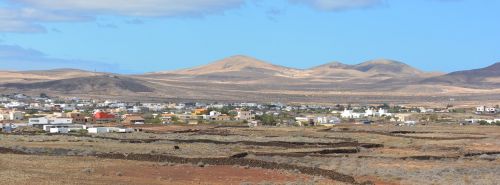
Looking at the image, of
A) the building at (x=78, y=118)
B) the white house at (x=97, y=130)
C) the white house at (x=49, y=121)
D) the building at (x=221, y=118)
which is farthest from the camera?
the building at (x=221, y=118)

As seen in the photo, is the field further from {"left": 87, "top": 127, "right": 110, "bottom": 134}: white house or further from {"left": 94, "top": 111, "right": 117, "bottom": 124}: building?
{"left": 94, "top": 111, "right": 117, "bottom": 124}: building

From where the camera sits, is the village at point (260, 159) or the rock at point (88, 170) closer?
the rock at point (88, 170)

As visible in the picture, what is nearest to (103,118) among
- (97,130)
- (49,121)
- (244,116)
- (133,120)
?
(133,120)

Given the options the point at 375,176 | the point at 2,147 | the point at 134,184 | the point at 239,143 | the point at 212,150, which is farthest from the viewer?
the point at 239,143

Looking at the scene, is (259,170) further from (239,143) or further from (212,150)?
(239,143)

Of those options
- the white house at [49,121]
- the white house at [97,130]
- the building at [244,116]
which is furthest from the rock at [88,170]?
the building at [244,116]

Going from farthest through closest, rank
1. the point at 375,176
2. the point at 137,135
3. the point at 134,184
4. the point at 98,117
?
the point at 98,117 → the point at 137,135 → the point at 375,176 → the point at 134,184

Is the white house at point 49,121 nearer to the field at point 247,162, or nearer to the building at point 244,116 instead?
the field at point 247,162

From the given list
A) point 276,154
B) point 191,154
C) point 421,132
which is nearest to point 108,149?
point 191,154

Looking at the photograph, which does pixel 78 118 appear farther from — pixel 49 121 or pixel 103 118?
pixel 49 121
